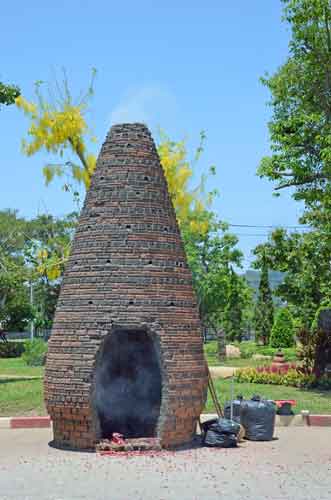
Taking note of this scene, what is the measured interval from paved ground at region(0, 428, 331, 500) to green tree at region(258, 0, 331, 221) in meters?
9.72

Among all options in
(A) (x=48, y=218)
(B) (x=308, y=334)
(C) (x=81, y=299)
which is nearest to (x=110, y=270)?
(C) (x=81, y=299)

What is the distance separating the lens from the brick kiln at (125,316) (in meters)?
11.6

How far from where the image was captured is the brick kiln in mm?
11641

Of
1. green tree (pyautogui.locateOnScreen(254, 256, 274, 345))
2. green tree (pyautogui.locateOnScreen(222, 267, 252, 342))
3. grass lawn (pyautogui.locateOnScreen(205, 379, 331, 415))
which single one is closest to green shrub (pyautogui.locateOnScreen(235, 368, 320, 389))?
grass lawn (pyautogui.locateOnScreen(205, 379, 331, 415))

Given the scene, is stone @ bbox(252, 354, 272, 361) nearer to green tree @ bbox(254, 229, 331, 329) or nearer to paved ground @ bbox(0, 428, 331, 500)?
green tree @ bbox(254, 229, 331, 329)

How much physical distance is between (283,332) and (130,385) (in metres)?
30.2

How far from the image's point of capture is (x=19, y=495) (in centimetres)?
894

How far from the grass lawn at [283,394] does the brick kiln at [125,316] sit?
13.7 feet

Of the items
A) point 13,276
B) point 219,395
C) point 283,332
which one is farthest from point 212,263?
point 219,395

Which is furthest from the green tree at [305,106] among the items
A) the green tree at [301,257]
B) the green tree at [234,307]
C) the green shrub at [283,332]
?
the green tree at [234,307]

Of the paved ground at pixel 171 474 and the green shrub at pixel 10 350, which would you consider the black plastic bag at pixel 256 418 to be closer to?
the paved ground at pixel 171 474

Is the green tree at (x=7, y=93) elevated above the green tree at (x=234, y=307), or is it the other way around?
the green tree at (x=7, y=93)

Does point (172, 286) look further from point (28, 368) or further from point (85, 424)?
point (28, 368)

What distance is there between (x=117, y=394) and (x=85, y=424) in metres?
1.57
